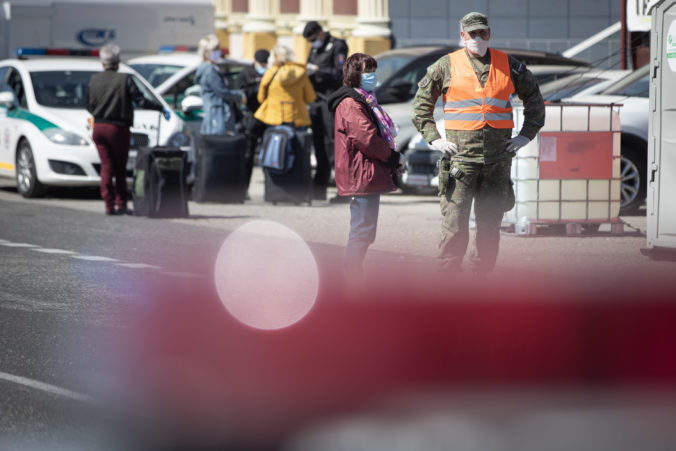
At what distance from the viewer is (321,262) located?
34.4 feet

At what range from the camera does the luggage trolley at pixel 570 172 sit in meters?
12.3

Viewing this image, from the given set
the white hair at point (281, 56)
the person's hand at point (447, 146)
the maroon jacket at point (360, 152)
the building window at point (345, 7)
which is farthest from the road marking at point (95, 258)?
the building window at point (345, 7)

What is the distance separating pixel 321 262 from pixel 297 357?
4.70 m

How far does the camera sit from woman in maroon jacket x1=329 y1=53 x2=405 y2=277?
8.64m

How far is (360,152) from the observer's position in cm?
874

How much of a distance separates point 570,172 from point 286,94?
3.98 m

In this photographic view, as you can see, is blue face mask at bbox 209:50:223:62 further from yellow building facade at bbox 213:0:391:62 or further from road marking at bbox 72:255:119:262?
yellow building facade at bbox 213:0:391:62

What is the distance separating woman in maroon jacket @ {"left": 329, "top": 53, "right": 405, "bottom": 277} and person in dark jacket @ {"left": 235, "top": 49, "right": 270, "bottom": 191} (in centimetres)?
713

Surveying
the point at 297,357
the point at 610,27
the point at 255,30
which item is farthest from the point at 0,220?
the point at 255,30

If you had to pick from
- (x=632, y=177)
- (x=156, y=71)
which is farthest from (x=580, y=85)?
(x=156, y=71)

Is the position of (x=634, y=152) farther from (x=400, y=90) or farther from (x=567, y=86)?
(x=400, y=90)

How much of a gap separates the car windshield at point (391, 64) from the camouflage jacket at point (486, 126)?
8.73 m

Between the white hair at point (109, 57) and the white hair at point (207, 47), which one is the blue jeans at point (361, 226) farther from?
the white hair at point (207, 47)

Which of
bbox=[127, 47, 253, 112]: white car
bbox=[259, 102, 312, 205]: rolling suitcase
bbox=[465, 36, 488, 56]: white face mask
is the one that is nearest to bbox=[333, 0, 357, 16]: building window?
bbox=[127, 47, 253, 112]: white car
